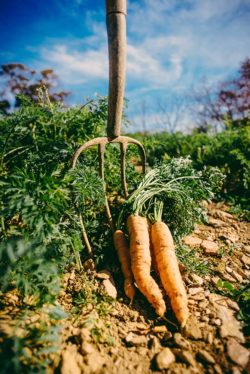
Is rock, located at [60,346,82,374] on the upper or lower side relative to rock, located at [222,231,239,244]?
lower

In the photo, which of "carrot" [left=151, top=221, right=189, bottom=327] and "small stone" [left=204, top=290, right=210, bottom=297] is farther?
"small stone" [left=204, top=290, right=210, bottom=297]

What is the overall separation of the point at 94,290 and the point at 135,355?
589mm

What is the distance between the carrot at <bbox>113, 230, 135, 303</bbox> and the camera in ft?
7.21

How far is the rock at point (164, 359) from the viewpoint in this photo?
1603 millimetres

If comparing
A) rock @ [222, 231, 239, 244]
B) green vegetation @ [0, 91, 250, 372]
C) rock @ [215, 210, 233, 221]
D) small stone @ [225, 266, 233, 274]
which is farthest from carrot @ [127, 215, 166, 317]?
rock @ [215, 210, 233, 221]

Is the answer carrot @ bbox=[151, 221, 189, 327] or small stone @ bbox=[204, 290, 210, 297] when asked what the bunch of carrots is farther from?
small stone @ bbox=[204, 290, 210, 297]

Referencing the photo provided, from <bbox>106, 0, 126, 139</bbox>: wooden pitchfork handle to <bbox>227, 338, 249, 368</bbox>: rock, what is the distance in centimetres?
202

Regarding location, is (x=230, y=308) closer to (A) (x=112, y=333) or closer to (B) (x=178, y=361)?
(B) (x=178, y=361)

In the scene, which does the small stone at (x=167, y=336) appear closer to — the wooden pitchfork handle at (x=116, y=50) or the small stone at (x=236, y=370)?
the small stone at (x=236, y=370)

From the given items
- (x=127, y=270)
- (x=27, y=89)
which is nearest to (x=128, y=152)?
(x=127, y=270)

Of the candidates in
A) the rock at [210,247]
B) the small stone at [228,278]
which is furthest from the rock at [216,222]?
the small stone at [228,278]

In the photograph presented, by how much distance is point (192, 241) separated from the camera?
9.70ft

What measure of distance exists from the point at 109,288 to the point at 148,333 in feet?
1.50

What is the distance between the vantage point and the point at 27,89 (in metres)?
12.1
